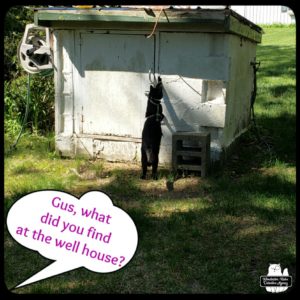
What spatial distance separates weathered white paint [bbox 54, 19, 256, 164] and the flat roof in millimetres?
117

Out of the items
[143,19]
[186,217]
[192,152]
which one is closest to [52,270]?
[186,217]

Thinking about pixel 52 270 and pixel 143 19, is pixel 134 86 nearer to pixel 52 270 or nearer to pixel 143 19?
pixel 143 19

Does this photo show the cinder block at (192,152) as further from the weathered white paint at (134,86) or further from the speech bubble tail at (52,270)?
the speech bubble tail at (52,270)

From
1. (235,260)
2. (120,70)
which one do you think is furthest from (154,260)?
(120,70)

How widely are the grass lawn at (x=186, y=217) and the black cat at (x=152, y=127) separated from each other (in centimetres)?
33

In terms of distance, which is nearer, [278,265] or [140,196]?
[278,265]

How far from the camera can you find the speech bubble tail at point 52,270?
2.84 metres

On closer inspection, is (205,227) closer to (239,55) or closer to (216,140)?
(216,140)

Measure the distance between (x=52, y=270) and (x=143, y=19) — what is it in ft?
10.9

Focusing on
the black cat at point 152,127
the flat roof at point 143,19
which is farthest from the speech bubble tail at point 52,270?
the flat roof at point 143,19
